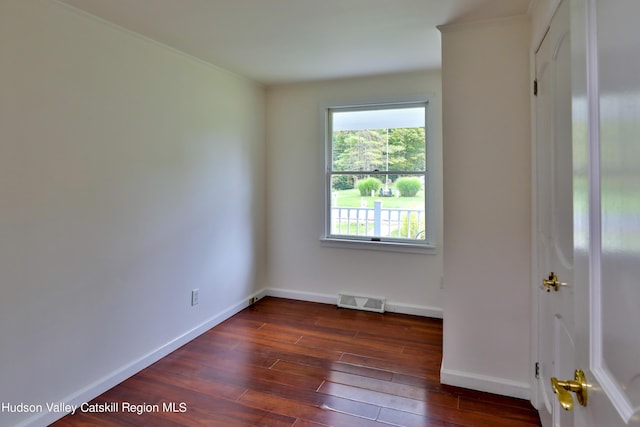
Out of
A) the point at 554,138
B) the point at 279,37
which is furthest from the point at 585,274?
the point at 279,37

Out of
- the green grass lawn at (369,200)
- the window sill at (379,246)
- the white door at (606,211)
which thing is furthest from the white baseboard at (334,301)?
the white door at (606,211)

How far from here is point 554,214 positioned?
1.59 meters

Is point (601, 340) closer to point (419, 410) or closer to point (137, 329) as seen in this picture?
point (419, 410)

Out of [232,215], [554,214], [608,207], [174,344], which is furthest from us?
[232,215]

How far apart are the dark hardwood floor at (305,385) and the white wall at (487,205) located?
26 cm

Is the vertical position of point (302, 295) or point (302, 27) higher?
point (302, 27)

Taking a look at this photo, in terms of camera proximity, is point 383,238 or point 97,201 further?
point 383,238

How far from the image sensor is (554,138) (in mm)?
1567

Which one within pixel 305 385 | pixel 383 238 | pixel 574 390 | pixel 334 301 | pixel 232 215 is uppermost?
pixel 232 215

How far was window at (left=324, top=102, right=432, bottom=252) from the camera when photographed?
11.2 ft

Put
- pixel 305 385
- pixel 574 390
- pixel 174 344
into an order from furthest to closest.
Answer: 1. pixel 174 344
2. pixel 305 385
3. pixel 574 390

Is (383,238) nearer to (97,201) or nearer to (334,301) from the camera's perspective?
(334,301)

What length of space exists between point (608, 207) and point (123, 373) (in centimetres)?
273

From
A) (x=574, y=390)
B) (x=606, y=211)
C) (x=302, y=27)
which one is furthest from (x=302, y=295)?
(x=606, y=211)
